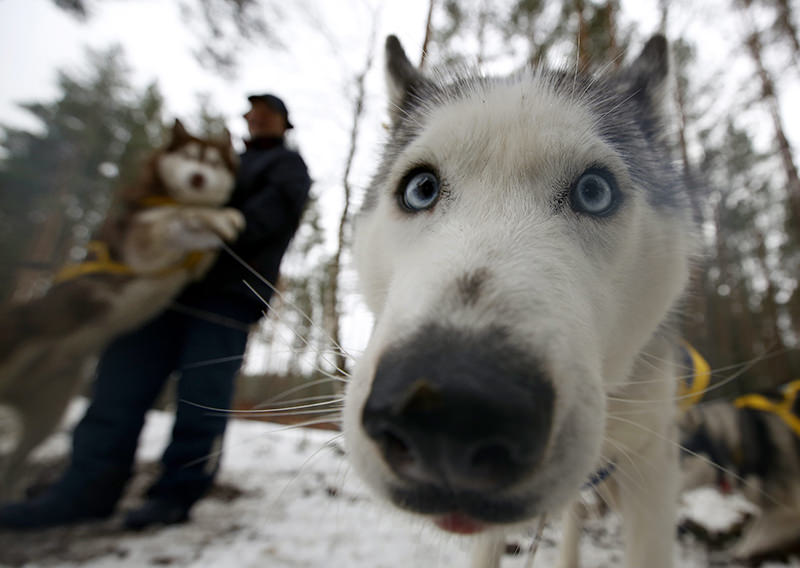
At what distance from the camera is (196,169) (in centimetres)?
304

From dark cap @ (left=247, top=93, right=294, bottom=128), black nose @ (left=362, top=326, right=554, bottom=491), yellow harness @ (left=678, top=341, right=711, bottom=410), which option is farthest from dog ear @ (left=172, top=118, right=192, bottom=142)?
yellow harness @ (left=678, top=341, right=711, bottom=410)

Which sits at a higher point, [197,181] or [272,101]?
[272,101]

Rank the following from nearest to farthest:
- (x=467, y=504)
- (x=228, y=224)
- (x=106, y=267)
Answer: (x=467, y=504), (x=228, y=224), (x=106, y=267)

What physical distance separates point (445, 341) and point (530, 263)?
381 millimetres

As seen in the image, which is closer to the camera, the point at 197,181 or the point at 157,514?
the point at 157,514

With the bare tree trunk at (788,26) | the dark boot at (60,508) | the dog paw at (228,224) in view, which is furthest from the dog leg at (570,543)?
the bare tree trunk at (788,26)

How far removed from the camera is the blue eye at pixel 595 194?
3.97ft

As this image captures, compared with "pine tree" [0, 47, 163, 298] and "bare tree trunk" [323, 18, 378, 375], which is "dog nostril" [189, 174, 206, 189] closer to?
"bare tree trunk" [323, 18, 378, 375]

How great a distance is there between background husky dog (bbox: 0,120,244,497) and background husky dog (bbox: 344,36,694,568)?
5.73 ft

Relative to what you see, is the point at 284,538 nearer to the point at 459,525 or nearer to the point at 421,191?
the point at 459,525

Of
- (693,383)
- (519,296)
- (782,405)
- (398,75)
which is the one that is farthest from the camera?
(782,405)

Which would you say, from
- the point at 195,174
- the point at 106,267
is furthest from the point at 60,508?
the point at 195,174

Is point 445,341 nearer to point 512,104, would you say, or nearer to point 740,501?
point 512,104

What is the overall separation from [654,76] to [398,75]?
3.85 ft
